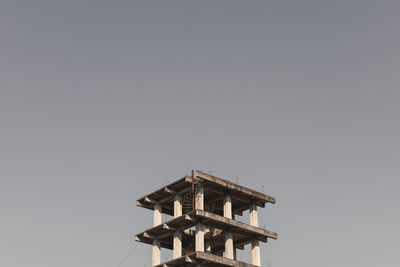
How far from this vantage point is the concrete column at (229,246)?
182 feet

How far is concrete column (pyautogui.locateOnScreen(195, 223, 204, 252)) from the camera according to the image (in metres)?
54.2

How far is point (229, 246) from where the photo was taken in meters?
56.3

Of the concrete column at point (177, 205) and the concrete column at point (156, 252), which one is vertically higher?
the concrete column at point (177, 205)

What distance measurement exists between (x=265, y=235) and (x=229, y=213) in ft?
16.4

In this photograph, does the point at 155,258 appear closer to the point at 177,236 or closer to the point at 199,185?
the point at 177,236

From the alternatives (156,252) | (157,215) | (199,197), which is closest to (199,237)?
(199,197)

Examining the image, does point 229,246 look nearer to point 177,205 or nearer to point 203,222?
point 203,222

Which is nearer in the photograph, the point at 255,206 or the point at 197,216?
the point at 197,216

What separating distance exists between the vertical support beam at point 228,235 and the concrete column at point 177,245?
5.00 metres

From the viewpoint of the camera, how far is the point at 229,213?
190ft

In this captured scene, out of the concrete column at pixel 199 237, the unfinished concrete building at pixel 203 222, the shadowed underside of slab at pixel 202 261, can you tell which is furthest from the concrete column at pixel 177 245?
the concrete column at pixel 199 237

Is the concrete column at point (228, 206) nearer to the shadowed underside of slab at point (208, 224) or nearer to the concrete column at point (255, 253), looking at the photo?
the shadowed underside of slab at point (208, 224)

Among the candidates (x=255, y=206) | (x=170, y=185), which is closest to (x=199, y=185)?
(x=170, y=185)

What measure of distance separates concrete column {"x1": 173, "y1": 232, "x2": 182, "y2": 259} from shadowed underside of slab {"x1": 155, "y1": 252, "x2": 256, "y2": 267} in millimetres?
1276
